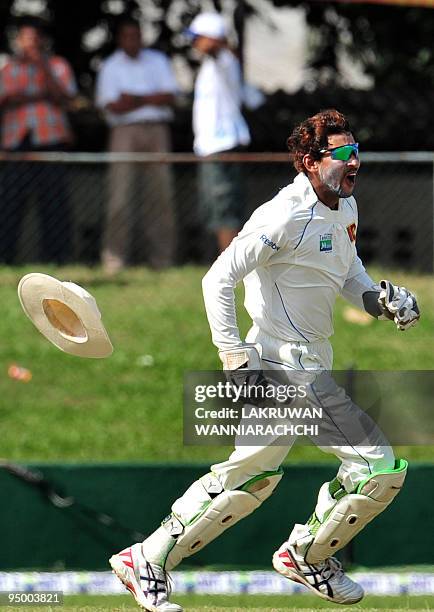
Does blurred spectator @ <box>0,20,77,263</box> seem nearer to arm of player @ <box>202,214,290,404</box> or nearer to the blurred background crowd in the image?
the blurred background crowd

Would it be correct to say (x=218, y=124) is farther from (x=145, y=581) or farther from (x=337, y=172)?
(x=145, y=581)

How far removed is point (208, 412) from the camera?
7383mm

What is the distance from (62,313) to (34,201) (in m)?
4.96

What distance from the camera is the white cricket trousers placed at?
6445mm

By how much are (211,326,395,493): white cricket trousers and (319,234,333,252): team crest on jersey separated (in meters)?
0.45

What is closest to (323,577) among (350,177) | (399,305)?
(399,305)

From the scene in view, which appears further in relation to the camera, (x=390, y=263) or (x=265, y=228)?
(x=390, y=263)

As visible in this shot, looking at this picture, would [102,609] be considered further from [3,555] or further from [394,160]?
[394,160]

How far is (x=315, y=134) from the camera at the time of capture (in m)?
6.56

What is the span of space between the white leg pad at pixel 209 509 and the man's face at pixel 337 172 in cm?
134

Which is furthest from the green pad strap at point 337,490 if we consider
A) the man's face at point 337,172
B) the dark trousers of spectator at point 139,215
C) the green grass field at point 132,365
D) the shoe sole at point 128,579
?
the dark trousers of spectator at point 139,215

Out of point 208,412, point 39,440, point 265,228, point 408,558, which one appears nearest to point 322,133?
point 265,228

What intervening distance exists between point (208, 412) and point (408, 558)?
2.45 meters

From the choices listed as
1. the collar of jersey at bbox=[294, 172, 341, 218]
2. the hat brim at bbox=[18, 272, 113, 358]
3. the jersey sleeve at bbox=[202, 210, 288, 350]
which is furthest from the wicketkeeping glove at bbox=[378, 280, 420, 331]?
the hat brim at bbox=[18, 272, 113, 358]
